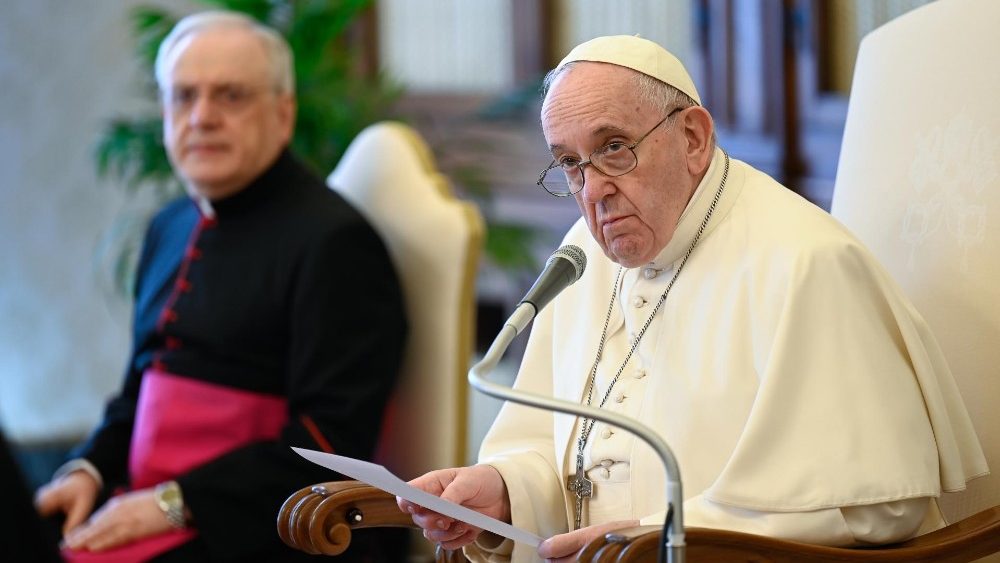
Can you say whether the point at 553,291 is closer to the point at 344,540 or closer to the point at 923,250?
the point at 344,540

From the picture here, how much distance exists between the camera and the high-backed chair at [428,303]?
3.16 metres

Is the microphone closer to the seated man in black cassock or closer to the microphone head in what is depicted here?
the microphone head

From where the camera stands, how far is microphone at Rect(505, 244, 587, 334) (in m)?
1.69

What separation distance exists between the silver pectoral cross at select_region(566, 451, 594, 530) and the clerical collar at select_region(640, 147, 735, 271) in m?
0.37

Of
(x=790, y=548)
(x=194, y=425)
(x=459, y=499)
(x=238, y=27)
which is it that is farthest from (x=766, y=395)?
(x=238, y=27)

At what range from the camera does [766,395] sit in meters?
1.90

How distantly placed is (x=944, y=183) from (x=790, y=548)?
0.83 meters

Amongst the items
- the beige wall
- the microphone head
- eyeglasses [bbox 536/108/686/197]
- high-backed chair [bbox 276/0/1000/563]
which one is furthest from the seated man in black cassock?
the beige wall

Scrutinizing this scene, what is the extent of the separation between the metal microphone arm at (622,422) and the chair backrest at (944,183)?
2.61ft

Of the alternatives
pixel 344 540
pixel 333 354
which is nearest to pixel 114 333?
pixel 333 354

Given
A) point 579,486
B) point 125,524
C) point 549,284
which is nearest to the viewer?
point 549,284

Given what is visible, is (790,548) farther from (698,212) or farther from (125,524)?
(125,524)

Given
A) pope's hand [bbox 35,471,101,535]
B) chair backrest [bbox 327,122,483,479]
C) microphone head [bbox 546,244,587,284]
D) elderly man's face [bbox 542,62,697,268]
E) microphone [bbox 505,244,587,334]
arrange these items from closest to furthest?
microphone [bbox 505,244,587,334] → microphone head [bbox 546,244,587,284] → elderly man's face [bbox 542,62,697,268] → chair backrest [bbox 327,122,483,479] → pope's hand [bbox 35,471,101,535]

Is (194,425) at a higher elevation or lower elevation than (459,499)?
lower
